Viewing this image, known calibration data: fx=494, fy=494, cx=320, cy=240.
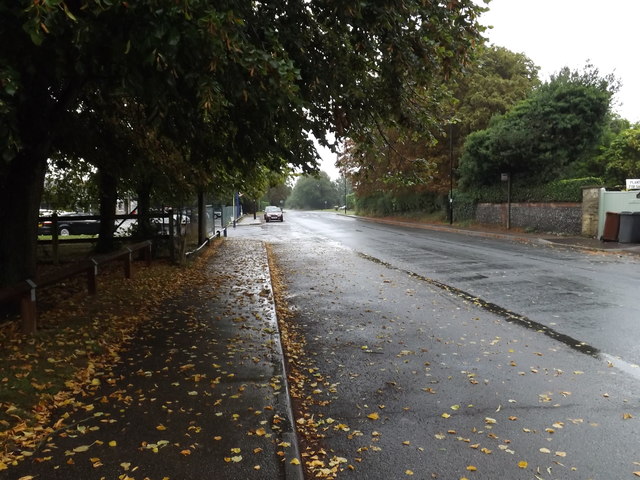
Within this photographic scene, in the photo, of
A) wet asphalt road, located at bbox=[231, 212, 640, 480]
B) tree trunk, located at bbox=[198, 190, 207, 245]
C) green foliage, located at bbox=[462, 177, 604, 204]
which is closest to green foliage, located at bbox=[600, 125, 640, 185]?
green foliage, located at bbox=[462, 177, 604, 204]

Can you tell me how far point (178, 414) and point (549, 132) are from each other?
26.0 meters

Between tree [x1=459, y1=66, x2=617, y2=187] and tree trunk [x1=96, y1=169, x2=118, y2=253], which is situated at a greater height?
tree [x1=459, y1=66, x2=617, y2=187]

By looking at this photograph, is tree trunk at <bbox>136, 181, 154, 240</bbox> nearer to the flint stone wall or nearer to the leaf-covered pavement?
the leaf-covered pavement

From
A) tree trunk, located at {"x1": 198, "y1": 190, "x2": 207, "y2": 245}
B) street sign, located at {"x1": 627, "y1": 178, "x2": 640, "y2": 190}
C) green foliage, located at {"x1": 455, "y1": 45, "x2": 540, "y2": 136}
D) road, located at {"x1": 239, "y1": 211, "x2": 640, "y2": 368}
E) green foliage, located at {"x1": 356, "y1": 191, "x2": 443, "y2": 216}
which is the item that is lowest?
road, located at {"x1": 239, "y1": 211, "x2": 640, "y2": 368}

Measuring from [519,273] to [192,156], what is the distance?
781 centimetres

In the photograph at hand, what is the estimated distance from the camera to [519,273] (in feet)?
38.0

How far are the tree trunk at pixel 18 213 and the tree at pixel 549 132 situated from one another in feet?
79.5

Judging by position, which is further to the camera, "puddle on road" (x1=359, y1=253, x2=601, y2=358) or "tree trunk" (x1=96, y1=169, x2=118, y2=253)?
"tree trunk" (x1=96, y1=169, x2=118, y2=253)

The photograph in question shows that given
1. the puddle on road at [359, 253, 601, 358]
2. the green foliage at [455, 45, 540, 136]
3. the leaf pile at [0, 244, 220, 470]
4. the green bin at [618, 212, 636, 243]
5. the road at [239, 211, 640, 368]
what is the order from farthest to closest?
the green foliage at [455, 45, 540, 136]
the green bin at [618, 212, 636, 243]
the road at [239, 211, 640, 368]
the puddle on road at [359, 253, 601, 358]
the leaf pile at [0, 244, 220, 470]

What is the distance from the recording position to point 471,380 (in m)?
4.79

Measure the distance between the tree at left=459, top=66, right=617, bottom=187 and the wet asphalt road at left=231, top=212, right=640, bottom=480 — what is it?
17.3 meters

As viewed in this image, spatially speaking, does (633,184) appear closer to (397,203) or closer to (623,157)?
(623,157)

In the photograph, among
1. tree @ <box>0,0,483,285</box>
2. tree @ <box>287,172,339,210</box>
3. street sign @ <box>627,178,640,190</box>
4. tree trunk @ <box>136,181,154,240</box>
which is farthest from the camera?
tree @ <box>287,172,339,210</box>

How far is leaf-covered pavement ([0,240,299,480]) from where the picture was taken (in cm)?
316
